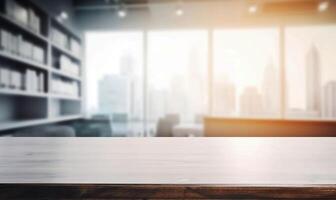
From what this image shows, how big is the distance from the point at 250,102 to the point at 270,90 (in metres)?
0.52

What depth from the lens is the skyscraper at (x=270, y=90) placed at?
18.1 ft

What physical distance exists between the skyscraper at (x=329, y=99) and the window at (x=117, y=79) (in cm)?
417

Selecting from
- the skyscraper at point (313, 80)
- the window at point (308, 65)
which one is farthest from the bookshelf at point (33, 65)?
the skyscraper at point (313, 80)

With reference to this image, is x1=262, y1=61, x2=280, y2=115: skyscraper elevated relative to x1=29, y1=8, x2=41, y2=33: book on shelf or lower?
lower

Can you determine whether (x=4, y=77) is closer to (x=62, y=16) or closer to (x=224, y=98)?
(x=62, y=16)

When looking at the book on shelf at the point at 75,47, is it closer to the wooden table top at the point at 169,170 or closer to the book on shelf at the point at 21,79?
the book on shelf at the point at 21,79

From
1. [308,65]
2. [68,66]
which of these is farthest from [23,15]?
[308,65]

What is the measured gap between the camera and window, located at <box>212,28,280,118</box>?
18.1 ft

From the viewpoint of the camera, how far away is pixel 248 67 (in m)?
5.68

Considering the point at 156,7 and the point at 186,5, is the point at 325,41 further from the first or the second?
the point at 156,7

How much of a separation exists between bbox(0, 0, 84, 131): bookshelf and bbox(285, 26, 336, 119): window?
4.60 m

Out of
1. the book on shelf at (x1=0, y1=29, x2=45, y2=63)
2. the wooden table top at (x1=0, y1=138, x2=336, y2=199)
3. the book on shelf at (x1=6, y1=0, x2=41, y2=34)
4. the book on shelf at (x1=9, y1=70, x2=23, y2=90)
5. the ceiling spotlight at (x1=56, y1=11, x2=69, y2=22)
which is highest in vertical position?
the ceiling spotlight at (x1=56, y1=11, x2=69, y2=22)

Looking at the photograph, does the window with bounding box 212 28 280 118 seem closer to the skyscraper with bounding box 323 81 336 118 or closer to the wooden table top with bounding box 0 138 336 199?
the skyscraper with bounding box 323 81 336 118

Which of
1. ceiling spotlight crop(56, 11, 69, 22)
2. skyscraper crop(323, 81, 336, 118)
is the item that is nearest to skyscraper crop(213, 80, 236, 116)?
skyscraper crop(323, 81, 336, 118)
